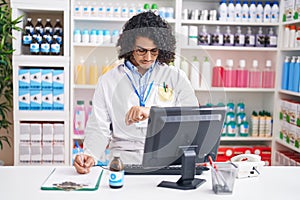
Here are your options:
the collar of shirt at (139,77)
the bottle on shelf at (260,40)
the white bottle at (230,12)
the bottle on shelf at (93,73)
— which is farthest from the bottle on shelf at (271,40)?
the collar of shirt at (139,77)

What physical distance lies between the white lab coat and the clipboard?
0.21m

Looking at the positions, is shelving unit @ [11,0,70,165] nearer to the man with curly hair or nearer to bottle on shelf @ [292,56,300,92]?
the man with curly hair

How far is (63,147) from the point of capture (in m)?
3.35

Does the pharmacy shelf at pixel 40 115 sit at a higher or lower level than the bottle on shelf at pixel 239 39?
lower

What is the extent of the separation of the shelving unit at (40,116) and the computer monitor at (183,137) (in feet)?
6.12

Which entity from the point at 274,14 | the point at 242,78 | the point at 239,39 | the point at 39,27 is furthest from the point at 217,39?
the point at 39,27

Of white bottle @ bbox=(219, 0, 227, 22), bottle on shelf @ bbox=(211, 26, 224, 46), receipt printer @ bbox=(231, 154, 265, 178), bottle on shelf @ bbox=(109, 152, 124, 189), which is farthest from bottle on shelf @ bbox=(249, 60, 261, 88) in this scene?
bottle on shelf @ bbox=(109, 152, 124, 189)

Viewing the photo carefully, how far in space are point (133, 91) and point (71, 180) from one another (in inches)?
22.9

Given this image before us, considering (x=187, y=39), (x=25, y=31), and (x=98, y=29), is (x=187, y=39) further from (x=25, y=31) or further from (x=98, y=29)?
(x=25, y=31)

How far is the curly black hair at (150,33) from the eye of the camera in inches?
75.7

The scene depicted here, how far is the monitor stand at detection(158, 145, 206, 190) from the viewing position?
63.5 inches

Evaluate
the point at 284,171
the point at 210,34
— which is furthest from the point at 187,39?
the point at 284,171

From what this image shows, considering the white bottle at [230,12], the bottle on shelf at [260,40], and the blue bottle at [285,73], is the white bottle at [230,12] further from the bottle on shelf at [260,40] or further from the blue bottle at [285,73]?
the blue bottle at [285,73]

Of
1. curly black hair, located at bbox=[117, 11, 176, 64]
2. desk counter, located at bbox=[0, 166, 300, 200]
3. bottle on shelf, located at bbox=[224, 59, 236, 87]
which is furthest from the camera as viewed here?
bottle on shelf, located at bbox=[224, 59, 236, 87]
